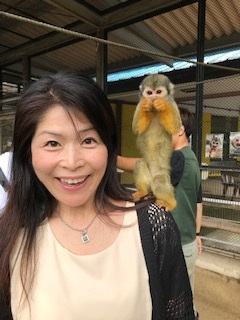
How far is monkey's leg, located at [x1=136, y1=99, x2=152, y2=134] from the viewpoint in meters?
1.29

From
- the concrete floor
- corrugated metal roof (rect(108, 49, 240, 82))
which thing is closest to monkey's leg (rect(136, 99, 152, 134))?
the concrete floor

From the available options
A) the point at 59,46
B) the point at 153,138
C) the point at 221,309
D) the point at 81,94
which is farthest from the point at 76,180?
the point at 59,46

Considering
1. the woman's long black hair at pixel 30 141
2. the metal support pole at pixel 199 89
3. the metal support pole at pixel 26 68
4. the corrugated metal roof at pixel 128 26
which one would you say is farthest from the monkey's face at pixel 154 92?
the metal support pole at pixel 26 68

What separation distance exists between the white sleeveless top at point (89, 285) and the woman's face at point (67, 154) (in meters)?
0.13

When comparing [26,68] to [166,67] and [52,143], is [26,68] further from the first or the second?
[52,143]

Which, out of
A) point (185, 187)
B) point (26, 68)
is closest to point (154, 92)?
point (185, 187)

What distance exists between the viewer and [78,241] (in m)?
0.74

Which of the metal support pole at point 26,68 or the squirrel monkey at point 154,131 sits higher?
the metal support pole at point 26,68

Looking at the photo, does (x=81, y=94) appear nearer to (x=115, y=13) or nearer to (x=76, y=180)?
(x=76, y=180)

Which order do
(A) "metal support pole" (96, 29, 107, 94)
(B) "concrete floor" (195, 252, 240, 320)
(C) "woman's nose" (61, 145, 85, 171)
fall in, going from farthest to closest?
1. (A) "metal support pole" (96, 29, 107, 94)
2. (B) "concrete floor" (195, 252, 240, 320)
3. (C) "woman's nose" (61, 145, 85, 171)

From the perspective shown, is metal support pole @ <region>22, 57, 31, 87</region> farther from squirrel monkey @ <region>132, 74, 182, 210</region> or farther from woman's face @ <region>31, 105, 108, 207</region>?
woman's face @ <region>31, 105, 108, 207</region>

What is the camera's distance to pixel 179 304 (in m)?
0.74

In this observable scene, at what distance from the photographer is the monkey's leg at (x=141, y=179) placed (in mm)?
1217

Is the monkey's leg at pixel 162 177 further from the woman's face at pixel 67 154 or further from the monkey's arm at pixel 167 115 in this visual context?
the woman's face at pixel 67 154
